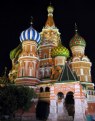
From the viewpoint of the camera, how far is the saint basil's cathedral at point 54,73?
68.3 feet

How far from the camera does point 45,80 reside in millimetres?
28328

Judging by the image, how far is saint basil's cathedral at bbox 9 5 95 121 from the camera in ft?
68.3

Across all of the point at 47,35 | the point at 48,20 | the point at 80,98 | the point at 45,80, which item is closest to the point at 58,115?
the point at 80,98

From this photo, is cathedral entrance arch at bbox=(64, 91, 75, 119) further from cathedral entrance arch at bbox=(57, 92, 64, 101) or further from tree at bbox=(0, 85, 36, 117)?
tree at bbox=(0, 85, 36, 117)

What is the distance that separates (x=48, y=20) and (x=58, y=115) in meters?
20.9

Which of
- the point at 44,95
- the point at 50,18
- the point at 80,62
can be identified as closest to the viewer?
the point at 44,95

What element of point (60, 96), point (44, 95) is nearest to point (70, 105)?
point (60, 96)

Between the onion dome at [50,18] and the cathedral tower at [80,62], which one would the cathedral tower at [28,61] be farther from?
the onion dome at [50,18]

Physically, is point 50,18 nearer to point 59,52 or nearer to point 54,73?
point 59,52

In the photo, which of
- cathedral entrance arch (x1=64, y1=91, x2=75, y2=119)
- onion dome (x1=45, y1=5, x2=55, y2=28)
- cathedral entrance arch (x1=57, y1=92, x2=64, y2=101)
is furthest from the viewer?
onion dome (x1=45, y1=5, x2=55, y2=28)

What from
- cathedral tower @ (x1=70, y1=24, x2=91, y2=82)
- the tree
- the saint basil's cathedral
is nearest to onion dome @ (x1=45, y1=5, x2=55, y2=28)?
the saint basil's cathedral

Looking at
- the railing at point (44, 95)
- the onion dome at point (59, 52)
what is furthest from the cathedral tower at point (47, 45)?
the railing at point (44, 95)

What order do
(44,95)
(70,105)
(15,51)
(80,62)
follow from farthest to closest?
(15,51) < (80,62) < (44,95) < (70,105)

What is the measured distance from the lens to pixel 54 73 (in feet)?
93.6
